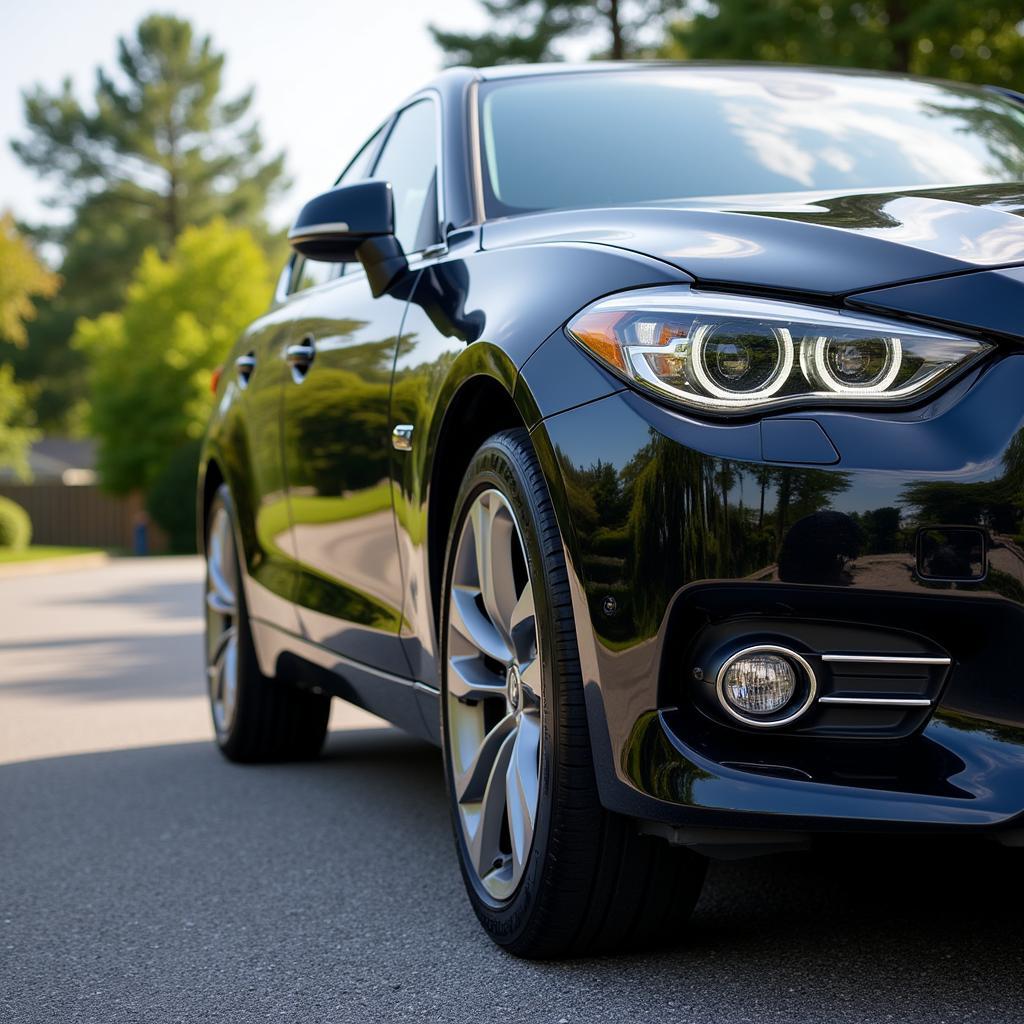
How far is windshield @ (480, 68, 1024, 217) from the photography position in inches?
145

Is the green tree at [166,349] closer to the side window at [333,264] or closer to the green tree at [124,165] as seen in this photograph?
the green tree at [124,165]

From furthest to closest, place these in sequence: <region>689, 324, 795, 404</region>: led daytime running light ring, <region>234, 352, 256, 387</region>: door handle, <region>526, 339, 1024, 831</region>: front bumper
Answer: <region>234, 352, 256, 387</region>: door handle, <region>689, 324, 795, 404</region>: led daytime running light ring, <region>526, 339, 1024, 831</region>: front bumper

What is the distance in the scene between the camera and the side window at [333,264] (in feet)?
15.6

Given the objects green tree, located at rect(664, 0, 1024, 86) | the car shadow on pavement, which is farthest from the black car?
green tree, located at rect(664, 0, 1024, 86)

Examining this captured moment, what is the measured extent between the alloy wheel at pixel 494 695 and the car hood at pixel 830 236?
0.55 m

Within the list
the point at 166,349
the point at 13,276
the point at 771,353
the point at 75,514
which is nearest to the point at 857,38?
the point at 771,353

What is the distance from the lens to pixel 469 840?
3143 mm

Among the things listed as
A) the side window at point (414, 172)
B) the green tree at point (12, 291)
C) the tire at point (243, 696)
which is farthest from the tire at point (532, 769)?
the green tree at point (12, 291)

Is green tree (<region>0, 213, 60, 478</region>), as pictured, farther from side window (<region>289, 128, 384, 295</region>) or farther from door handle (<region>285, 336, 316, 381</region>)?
door handle (<region>285, 336, 316, 381</region>)

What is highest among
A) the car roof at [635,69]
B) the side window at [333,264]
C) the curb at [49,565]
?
the car roof at [635,69]

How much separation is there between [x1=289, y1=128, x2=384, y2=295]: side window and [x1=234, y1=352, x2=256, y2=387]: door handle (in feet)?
0.86

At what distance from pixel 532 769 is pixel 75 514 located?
50272 millimetres

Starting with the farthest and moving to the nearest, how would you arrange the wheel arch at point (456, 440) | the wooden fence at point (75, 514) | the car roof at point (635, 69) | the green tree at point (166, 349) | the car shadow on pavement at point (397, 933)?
the wooden fence at point (75, 514) → the green tree at point (166, 349) → the car roof at point (635, 69) → the wheel arch at point (456, 440) → the car shadow on pavement at point (397, 933)

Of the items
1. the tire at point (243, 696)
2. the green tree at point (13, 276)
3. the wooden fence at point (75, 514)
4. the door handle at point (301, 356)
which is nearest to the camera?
the door handle at point (301, 356)
